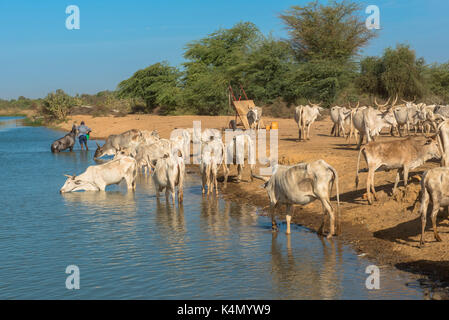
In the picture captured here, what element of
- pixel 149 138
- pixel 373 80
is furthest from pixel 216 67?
pixel 149 138

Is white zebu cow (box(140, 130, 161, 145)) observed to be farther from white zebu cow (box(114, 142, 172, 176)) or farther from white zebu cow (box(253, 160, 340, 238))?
white zebu cow (box(253, 160, 340, 238))

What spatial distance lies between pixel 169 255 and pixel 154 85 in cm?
5032

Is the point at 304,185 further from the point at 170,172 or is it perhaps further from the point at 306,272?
the point at 170,172

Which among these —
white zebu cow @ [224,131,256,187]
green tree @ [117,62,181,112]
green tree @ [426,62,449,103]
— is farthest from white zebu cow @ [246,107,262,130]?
green tree @ [117,62,181,112]

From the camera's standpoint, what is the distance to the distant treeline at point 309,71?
135ft

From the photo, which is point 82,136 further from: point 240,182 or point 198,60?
point 198,60

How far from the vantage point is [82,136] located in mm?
30656

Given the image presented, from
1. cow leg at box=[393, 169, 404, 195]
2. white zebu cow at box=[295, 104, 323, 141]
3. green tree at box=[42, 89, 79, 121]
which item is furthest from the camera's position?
green tree at box=[42, 89, 79, 121]

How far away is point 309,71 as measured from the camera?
1634 inches

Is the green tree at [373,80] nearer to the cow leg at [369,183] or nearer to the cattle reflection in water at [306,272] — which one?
the cow leg at [369,183]

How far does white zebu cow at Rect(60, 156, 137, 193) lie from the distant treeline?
24915 mm

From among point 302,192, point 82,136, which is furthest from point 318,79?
point 302,192

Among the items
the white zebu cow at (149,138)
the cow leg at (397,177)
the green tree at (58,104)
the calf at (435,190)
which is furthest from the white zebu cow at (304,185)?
the green tree at (58,104)

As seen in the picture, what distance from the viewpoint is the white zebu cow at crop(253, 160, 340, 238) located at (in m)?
9.53
